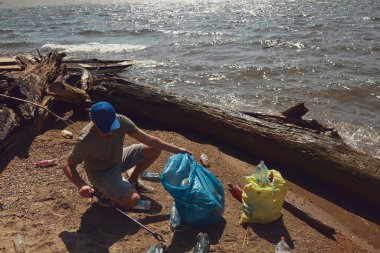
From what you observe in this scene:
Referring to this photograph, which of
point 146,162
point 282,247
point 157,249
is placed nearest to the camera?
point 157,249

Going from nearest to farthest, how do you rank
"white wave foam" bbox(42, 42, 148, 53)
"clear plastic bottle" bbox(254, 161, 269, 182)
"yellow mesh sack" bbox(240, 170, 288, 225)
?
1. "yellow mesh sack" bbox(240, 170, 288, 225)
2. "clear plastic bottle" bbox(254, 161, 269, 182)
3. "white wave foam" bbox(42, 42, 148, 53)

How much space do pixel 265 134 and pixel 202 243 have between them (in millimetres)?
2628

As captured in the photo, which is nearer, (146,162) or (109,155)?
(109,155)

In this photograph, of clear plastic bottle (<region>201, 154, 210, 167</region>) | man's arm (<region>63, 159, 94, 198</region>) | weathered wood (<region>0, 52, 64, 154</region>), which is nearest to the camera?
man's arm (<region>63, 159, 94, 198</region>)

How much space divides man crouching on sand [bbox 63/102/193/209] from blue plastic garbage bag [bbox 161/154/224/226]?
295 mm

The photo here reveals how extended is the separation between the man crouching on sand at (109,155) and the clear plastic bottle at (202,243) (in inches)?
37.0

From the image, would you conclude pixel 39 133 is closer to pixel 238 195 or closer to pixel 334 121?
pixel 238 195

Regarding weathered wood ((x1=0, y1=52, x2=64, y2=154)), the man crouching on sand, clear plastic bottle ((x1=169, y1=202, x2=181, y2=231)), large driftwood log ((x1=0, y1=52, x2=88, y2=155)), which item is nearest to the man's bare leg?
the man crouching on sand

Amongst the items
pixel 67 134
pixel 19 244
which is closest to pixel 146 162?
pixel 19 244

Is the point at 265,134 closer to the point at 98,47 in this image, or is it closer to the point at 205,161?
the point at 205,161

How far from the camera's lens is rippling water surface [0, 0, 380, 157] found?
10.1 meters

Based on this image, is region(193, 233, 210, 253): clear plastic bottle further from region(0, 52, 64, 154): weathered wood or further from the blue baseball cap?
region(0, 52, 64, 154): weathered wood

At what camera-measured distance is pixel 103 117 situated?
14.2ft

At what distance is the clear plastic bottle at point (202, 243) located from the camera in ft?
14.0
